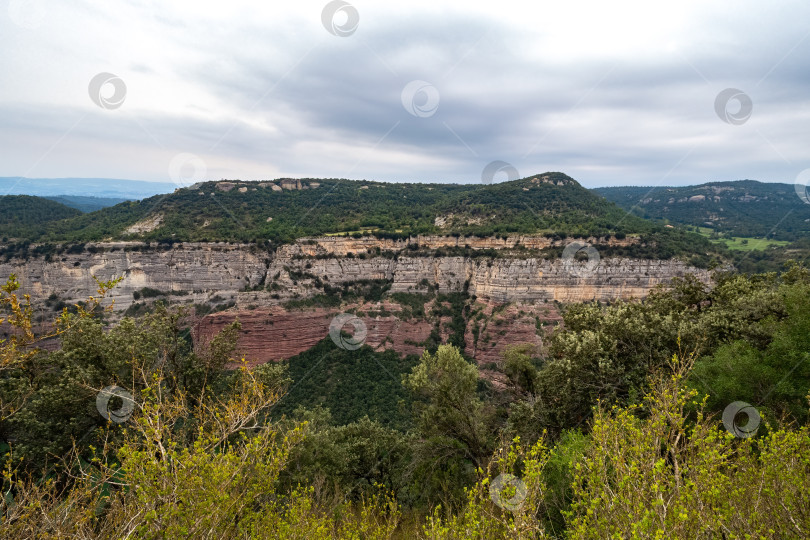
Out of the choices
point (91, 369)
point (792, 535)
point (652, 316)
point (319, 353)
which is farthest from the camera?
point (319, 353)

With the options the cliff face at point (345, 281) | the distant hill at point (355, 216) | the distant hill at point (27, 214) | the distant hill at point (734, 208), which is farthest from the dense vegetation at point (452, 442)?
the distant hill at point (734, 208)

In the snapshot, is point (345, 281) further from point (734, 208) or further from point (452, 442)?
point (734, 208)

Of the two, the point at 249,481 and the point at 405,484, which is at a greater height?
the point at 249,481

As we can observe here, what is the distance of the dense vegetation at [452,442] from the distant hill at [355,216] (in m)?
31.8

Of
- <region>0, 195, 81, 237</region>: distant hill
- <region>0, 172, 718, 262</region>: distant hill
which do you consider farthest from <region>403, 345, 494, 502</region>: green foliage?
<region>0, 195, 81, 237</region>: distant hill

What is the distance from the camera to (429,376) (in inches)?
1040

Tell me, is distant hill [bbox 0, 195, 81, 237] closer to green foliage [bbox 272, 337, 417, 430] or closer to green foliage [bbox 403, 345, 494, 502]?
green foliage [bbox 272, 337, 417, 430]

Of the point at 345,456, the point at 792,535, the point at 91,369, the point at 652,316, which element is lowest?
Result: the point at 345,456

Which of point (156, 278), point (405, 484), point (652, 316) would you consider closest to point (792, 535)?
point (652, 316)

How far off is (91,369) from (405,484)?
15.6 m

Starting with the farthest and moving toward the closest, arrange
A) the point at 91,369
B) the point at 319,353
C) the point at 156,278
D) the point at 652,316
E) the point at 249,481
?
the point at 156,278, the point at 319,353, the point at 652,316, the point at 91,369, the point at 249,481

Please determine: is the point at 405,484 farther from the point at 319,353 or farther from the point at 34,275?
the point at 34,275

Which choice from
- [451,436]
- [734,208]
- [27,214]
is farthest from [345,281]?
[734,208]

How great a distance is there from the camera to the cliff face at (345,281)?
48.2m
